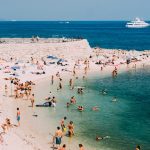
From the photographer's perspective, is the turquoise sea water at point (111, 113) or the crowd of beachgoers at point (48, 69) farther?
the crowd of beachgoers at point (48, 69)

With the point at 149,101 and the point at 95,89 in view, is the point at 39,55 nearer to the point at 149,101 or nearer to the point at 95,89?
the point at 95,89

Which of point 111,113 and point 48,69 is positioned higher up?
point 48,69

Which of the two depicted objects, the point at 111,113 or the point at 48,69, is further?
the point at 48,69

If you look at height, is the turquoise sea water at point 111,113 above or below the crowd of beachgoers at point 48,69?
below
